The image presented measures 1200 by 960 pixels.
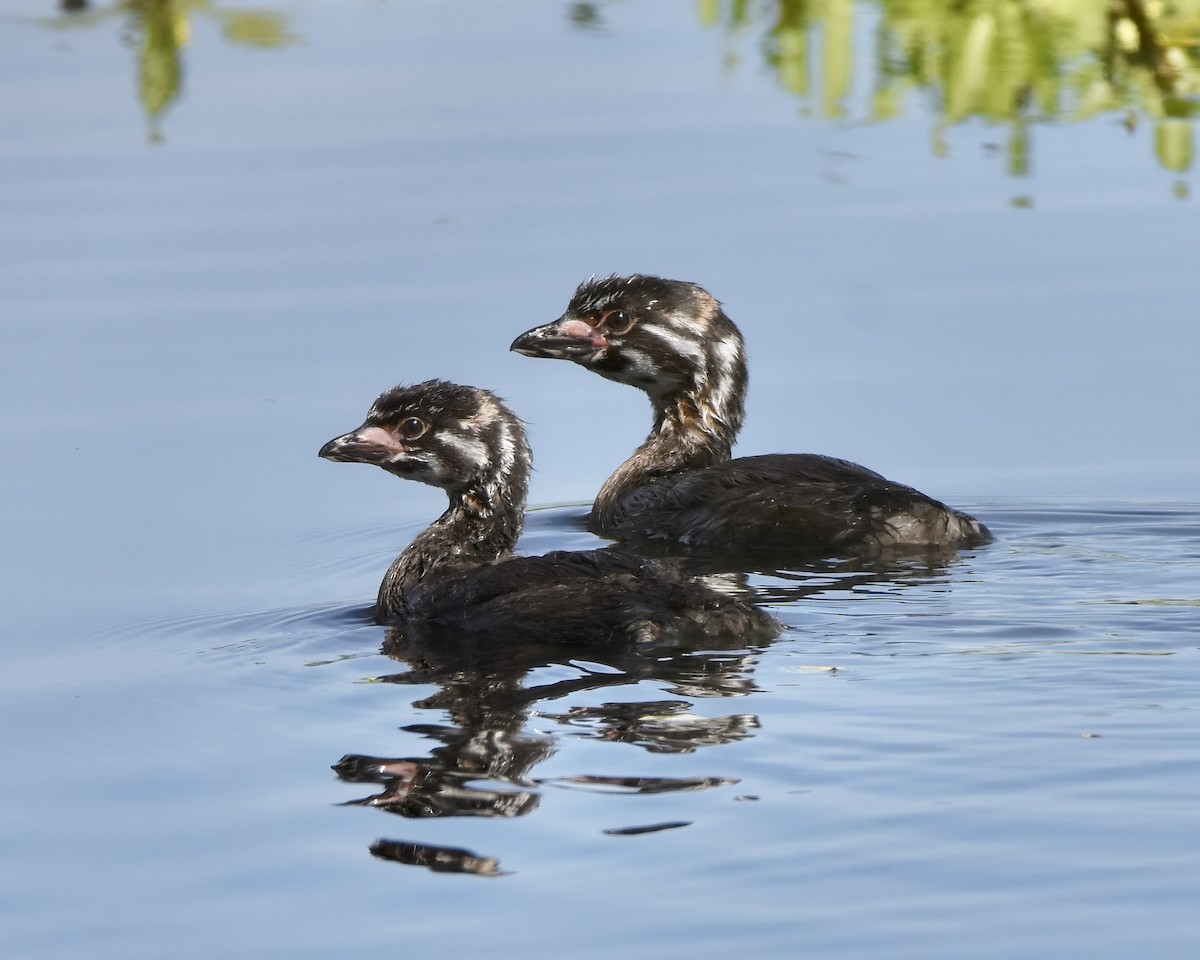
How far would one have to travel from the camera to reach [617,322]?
13125 mm

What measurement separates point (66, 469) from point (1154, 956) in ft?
24.2

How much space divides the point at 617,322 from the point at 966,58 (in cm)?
642

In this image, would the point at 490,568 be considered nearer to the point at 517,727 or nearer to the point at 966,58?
the point at 517,727

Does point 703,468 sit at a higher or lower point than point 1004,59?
lower

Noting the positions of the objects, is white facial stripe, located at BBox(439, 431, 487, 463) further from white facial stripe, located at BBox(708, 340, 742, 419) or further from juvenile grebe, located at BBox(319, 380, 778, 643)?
white facial stripe, located at BBox(708, 340, 742, 419)

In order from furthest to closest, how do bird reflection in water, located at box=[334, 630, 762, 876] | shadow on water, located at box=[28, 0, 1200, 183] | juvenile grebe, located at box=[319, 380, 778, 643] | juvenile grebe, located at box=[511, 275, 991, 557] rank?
shadow on water, located at box=[28, 0, 1200, 183]
juvenile grebe, located at box=[511, 275, 991, 557]
juvenile grebe, located at box=[319, 380, 778, 643]
bird reflection in water, located at box=[334, 630, 762, 876]

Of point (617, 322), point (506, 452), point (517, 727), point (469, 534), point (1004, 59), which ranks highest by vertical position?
point (1004, 59)

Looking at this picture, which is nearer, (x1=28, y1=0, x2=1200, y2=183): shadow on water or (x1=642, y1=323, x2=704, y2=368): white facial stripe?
(x1=642, y1=323, x2=704, y2=368): white facial stripe

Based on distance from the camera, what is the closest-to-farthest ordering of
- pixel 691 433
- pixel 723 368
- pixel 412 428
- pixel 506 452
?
1. pixel 506 452
2. pixel 412 428
3. pixel 723 368
4. pixel 691 433

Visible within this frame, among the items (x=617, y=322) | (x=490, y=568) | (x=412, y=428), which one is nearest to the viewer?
(x=490, y=568)

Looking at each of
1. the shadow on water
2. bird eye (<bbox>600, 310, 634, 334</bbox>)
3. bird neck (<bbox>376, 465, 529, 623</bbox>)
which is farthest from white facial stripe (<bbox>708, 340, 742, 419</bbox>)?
the shadow on water

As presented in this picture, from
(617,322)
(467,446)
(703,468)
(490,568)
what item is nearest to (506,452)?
(467,446)

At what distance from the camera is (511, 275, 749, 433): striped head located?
13016mm

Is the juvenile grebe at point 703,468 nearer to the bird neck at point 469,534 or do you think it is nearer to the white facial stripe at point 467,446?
the bird neck at point 469,534
